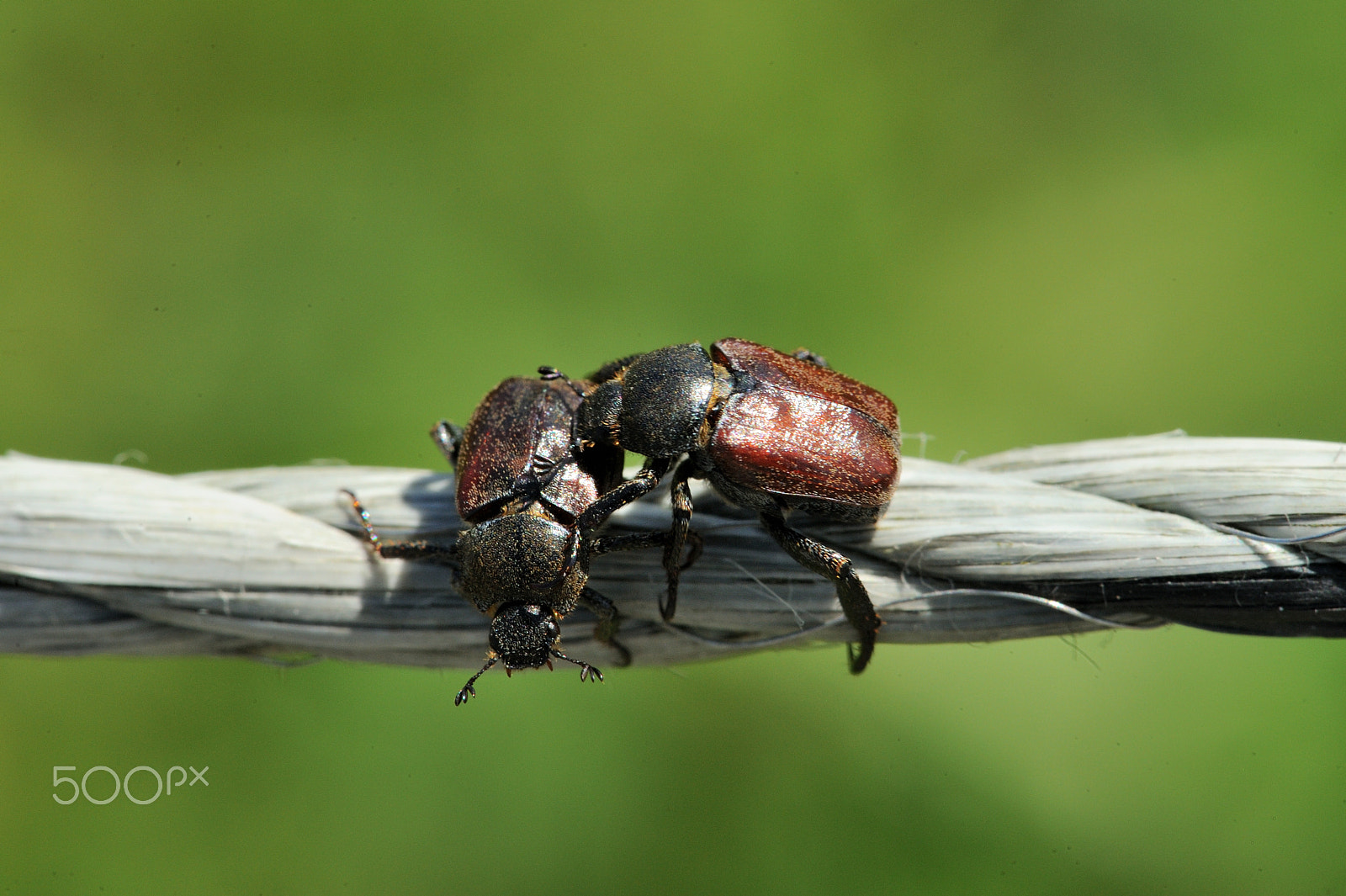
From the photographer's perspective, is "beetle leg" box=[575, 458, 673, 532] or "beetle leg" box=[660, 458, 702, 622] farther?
"beetle leg" box=[575, 458, 673, 532]

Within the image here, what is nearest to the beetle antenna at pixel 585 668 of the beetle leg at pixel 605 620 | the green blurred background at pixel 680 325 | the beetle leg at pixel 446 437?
the beetle leg at pixel 605 620

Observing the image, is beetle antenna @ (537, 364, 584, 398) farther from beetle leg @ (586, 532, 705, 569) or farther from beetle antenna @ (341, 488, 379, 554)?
beetle antenna @ (341, 488, 379, 554)

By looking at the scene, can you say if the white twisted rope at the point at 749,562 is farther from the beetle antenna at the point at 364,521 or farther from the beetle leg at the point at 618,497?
the beetle leg at the point at 618,497

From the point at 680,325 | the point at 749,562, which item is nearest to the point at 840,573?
the point at 749,562

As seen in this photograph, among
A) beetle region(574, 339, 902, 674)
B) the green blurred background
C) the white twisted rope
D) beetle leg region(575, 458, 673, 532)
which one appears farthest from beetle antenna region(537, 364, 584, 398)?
the green blurred background

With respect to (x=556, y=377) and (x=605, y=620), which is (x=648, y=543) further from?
(x=556, y=377)

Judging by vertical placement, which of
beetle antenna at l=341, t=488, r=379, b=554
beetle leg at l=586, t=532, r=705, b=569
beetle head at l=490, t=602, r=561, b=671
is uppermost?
beetle leg at l=586, t=532, r=705, b=569

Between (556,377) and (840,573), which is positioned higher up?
(556,377)

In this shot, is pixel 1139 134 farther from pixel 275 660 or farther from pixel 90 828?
pixel 90 828
